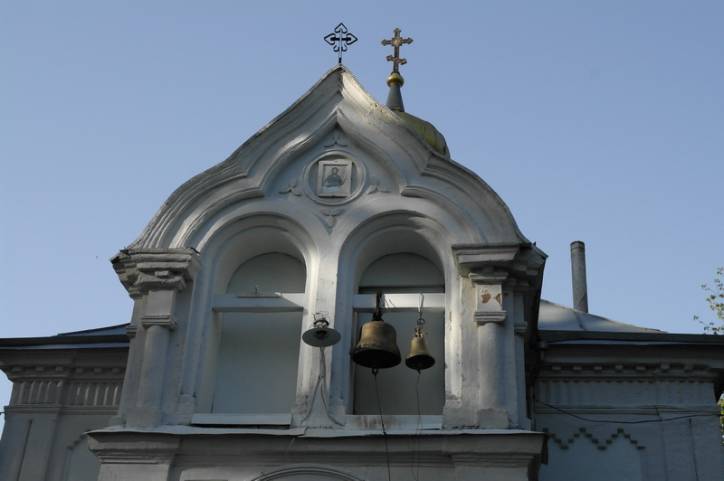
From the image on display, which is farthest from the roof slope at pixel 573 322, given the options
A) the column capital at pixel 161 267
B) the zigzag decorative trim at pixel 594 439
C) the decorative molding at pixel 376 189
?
the column capital at pixel 161 267

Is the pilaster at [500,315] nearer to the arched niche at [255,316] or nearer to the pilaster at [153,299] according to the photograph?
the arched niche at [255,316]

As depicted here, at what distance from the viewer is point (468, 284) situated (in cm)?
1218

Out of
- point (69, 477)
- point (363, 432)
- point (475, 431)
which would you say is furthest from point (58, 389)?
point (475, 431)

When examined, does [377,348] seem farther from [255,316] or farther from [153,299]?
[153,299]

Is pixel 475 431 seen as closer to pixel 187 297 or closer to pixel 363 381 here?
pixel 363 381

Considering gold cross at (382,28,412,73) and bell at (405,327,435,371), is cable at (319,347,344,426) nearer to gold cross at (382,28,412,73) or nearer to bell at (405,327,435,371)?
bell at (405,327,435,371)

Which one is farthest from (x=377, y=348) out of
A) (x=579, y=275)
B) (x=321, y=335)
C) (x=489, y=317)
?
(x=579, y=275)

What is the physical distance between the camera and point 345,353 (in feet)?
39.6

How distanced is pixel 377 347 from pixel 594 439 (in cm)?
405

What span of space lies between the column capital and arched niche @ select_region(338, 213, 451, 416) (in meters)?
1.73

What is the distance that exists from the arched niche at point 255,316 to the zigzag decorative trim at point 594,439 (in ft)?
11.8

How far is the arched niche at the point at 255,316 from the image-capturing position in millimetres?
12625

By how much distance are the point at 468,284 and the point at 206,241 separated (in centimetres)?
298

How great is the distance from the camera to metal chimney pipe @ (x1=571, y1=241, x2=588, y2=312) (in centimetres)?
1789
